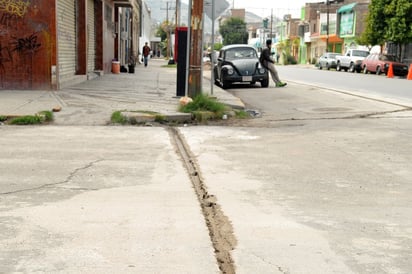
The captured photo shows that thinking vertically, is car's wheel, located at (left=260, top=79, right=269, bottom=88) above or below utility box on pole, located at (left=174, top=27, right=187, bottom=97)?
below

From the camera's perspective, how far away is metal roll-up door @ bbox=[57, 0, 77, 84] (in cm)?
1501

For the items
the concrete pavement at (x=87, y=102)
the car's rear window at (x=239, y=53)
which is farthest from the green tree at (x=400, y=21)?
the concrete pavement at (x=87, y=102)

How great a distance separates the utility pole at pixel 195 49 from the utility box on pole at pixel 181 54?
66 cm

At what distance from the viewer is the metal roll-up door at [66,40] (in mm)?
15008

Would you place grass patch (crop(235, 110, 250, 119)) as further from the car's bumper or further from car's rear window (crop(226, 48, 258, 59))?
car's rear window (crop(226, 48, 258, 59))

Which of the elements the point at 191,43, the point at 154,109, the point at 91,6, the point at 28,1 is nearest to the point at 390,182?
the point at 154,109

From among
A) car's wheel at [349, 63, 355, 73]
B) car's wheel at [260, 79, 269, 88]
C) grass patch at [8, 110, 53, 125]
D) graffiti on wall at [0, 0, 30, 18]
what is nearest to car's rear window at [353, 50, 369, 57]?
car's wheel at [349, 63, 355, 73]

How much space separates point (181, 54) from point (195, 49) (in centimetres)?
118

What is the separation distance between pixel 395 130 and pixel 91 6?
15.6 meters

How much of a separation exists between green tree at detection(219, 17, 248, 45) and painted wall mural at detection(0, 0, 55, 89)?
10901 cm

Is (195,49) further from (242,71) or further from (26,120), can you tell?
(242,71)

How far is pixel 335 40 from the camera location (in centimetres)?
6900

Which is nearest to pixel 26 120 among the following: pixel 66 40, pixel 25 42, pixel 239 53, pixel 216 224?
pixel 25 42

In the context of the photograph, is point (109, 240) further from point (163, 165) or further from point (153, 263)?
point (163, 165)
